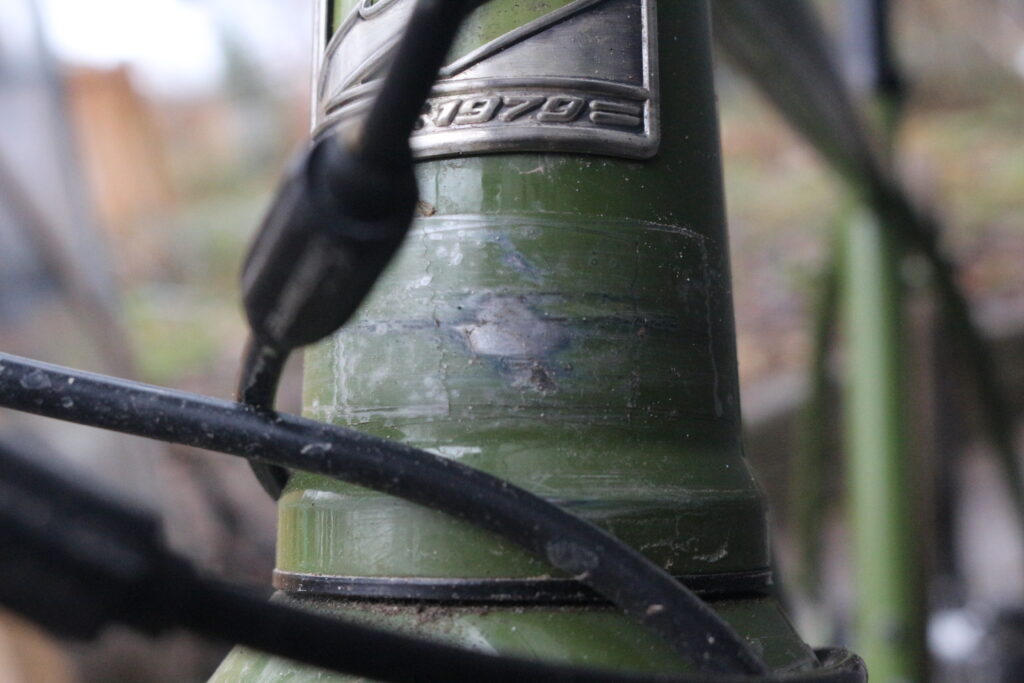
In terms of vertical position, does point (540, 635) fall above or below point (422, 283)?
below

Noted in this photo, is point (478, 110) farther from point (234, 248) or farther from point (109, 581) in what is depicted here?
point (234, 248)

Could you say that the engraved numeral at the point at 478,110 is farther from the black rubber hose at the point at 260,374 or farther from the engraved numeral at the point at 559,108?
the black rubber hose at the point at 260,374

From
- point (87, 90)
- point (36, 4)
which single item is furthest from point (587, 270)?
point (87, 90)

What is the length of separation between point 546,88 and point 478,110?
1.1 inches

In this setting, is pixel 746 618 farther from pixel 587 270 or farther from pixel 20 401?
pixel 20 401

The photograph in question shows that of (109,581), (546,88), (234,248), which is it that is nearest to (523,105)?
(546,88)

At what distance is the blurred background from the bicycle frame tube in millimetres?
65

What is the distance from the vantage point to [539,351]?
0.38 metres

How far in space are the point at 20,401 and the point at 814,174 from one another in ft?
17.2

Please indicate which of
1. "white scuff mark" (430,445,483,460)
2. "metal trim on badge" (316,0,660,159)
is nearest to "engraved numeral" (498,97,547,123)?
"metal trim on badge" (316,0,660,159)

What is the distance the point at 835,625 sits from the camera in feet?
5.44

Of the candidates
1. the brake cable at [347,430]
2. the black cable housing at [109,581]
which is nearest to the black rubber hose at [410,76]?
the brake cable at [347,430]

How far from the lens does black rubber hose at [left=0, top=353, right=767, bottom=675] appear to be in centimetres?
31

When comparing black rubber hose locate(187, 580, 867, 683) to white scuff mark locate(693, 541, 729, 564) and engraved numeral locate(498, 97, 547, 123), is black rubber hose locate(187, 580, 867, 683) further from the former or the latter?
engraved numeral locate(498, 97, 547, 123)
